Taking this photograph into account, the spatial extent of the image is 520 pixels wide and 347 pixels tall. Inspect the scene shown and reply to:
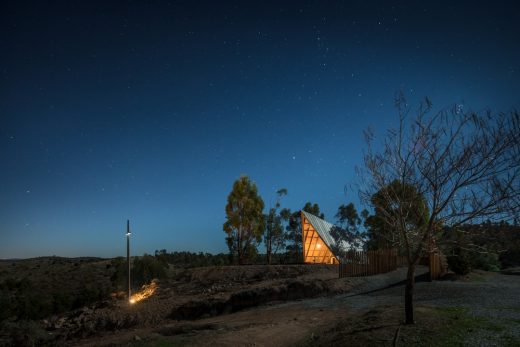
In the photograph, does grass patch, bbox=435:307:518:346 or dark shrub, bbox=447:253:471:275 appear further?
dark shrub, bbox=447:253:471:275

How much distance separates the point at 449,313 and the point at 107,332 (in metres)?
16.6

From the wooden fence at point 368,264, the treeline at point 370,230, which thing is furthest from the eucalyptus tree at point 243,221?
the wooden fence at point 368,264

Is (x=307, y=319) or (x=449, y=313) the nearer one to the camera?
(x=449, y=313)

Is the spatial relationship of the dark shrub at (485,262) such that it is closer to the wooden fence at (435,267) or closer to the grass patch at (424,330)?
the wooden fence at (435,267)

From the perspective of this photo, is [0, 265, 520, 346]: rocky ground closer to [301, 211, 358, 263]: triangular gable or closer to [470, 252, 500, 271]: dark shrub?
[470, 252, 500, 271]: dark shrub

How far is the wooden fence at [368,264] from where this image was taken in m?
23.9

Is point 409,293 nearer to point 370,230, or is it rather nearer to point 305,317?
point 305,317

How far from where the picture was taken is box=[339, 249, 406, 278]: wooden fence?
23922 millimetres

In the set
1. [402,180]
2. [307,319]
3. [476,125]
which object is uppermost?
[476,125]

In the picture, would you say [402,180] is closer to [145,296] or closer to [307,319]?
[307,319]

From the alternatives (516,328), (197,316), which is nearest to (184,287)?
(197,316)

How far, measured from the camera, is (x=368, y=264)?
952 inches

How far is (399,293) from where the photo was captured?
16797 mm

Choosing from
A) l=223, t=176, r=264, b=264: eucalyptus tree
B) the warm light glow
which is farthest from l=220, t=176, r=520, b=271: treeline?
the warm light glow
